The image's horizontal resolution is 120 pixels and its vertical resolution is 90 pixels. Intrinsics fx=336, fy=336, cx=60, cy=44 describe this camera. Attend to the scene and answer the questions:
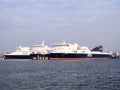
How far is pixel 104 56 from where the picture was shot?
498 ft

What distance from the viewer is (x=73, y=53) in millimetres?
134500

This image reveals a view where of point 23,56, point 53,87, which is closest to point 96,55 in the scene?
point 23,56

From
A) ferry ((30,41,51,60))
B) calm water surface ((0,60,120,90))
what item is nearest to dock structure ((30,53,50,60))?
ferry ((30,41,51,60))

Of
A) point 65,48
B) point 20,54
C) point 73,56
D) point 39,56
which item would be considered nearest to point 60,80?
point 73,56

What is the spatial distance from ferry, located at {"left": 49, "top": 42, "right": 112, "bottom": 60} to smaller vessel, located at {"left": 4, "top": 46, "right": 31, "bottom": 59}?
13.7 metres

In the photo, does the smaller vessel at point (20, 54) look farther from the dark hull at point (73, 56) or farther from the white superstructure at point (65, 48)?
the dark hull at point (73, 56)

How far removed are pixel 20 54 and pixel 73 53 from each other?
3350 centimetres

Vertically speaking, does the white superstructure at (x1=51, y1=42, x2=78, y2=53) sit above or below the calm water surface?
above

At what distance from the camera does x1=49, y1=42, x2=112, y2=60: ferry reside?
441 ft

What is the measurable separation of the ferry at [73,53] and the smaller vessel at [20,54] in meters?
13.7

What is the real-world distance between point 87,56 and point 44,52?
Answer: 78.9ft

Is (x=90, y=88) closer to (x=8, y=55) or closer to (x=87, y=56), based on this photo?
(x=87, y=56)

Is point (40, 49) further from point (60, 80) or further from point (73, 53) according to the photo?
point (60, 80)

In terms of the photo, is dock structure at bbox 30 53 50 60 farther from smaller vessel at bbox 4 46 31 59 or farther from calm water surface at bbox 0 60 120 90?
calm water surface at bbox 0 60 120 90
